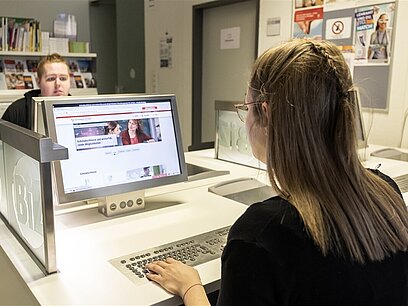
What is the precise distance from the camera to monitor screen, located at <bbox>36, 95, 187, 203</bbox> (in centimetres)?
125

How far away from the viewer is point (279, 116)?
2.67ft

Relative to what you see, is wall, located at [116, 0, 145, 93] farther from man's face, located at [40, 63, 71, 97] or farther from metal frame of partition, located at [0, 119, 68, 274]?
metal frame of partition, located at [0, 119, 68, 274]

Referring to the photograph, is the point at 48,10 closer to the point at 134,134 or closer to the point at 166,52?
the point at 166,52

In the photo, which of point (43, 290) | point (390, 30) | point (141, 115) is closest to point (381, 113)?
point (390, 30)

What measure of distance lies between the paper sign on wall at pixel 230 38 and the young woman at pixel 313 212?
335 cm

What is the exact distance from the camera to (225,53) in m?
4.26

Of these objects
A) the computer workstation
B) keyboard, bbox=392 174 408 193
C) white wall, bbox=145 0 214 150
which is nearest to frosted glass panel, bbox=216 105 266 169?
the computer workstation

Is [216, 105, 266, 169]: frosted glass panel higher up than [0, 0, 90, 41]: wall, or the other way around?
[0, 0, 90, 41]: wall

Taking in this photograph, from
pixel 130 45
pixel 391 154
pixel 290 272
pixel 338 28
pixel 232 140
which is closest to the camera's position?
pixel 290 272

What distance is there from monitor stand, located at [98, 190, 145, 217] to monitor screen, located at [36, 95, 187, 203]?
0.07 meters

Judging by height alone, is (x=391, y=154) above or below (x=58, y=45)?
below

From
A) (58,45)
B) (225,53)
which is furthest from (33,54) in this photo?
(225,53)

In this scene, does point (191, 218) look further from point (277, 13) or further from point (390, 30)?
point (277, 13)

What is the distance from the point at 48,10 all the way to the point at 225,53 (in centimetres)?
236
